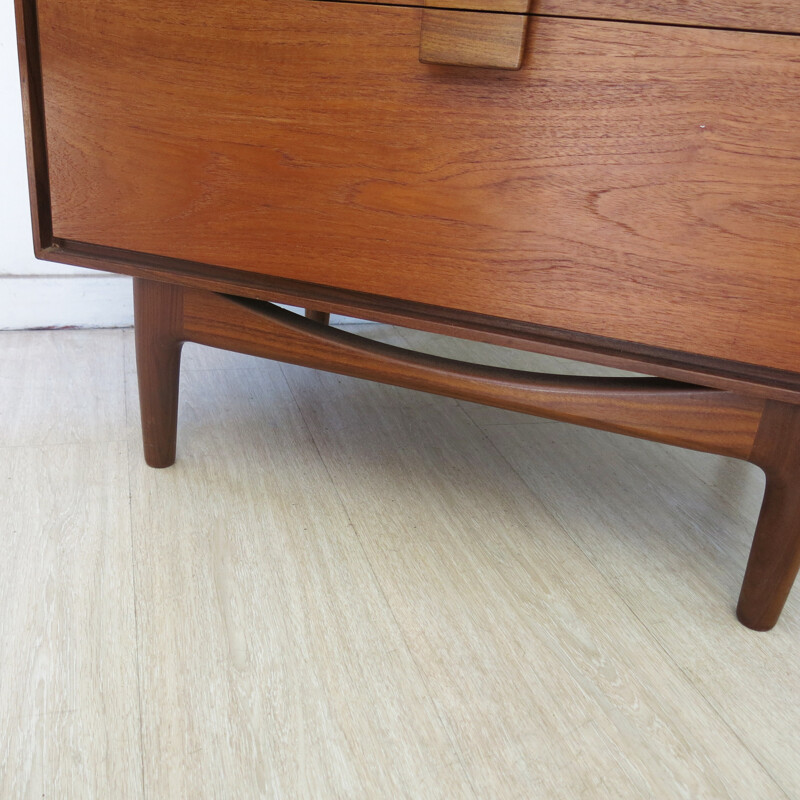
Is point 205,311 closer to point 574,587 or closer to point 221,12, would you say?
point 221,12

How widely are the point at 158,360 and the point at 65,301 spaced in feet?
1.83

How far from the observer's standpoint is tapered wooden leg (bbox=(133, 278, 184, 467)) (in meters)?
0.87

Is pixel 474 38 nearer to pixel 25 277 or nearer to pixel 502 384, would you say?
pixel 502 384

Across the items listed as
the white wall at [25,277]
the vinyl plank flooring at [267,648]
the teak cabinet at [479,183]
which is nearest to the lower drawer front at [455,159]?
the teak cabinet at [479,183]

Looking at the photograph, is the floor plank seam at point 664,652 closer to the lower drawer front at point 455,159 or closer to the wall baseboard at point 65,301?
the lower drawer front at point 455,159

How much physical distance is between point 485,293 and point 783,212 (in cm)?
23

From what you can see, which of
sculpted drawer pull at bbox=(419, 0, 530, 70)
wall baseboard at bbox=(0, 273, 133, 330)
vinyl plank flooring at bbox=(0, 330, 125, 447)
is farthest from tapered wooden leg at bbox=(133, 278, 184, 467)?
wall baseboard at bbox=(0, 273, 133, 330)

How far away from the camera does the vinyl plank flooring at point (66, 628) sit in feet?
1.87

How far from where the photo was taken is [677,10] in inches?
22.2

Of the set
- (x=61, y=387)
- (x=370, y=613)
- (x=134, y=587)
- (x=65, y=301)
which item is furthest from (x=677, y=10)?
(x=65, y=301)

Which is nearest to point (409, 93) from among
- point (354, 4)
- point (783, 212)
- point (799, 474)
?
point (354, 4)

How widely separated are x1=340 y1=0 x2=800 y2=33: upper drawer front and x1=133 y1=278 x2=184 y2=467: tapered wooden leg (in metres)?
0.43

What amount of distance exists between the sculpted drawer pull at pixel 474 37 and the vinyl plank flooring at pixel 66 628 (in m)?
0.54

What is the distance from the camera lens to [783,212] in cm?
59
